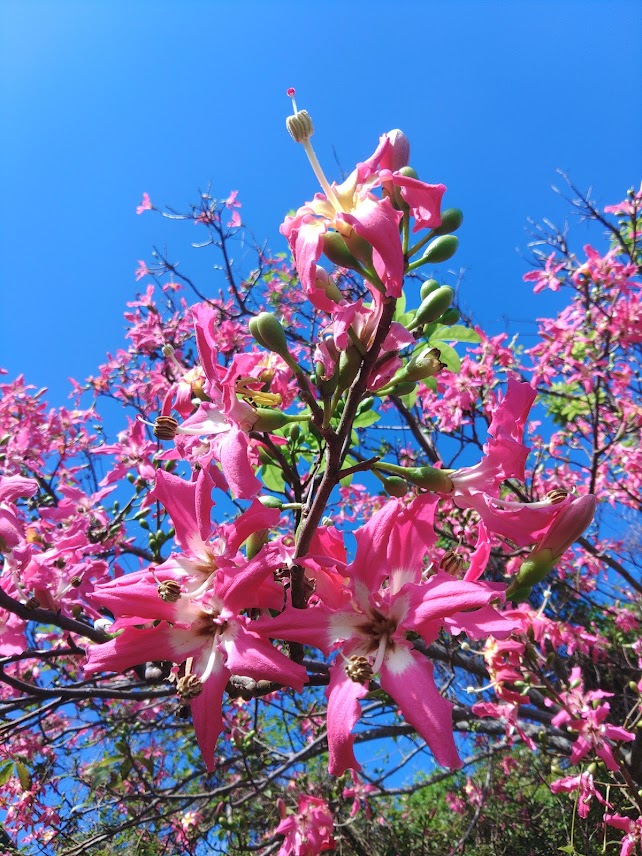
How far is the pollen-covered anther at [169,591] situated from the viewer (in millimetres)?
1091

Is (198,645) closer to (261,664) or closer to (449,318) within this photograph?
(261,664)

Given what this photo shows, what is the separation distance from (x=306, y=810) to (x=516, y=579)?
2.83 meters

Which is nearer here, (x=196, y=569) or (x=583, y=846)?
(x=196, y=569)

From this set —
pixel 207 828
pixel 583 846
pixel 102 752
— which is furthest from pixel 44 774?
pixel 583 846

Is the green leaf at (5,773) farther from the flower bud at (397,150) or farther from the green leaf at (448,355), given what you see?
the flower bud at (397,150)

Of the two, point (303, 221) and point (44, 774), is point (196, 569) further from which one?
point (44, 774)

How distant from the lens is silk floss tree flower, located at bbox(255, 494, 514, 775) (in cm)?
99

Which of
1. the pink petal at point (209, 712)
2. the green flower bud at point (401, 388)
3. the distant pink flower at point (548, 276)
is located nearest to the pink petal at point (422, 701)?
the pink petal at point (209, 712)

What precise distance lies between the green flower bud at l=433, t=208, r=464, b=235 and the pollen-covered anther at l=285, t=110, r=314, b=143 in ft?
1.18

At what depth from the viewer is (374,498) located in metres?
6.90

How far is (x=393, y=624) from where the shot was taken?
45.4 inches

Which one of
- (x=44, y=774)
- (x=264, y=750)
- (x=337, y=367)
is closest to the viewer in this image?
(x=337, y=367)

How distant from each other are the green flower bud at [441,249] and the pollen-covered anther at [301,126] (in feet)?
1.25

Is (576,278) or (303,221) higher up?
(576,278)
